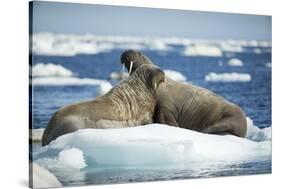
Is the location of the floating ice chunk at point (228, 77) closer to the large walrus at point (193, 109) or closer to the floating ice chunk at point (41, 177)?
the large walrus at point (193, 109)

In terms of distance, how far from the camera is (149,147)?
673 cm

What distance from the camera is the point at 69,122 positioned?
6.47 m

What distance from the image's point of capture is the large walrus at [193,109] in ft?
22.5

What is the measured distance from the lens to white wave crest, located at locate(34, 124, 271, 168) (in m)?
6.45

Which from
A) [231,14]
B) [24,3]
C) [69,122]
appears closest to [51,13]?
[24,3]

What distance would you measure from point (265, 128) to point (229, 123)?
0.49 metres

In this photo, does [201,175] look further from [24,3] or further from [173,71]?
[24,3]

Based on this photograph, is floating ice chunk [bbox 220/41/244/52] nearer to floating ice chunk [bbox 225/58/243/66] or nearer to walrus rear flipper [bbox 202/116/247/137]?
floating ice chunk [bbox 225/58/243/66]

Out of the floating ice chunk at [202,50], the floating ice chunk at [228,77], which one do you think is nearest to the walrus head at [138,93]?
the floating ice chunk at [202,50]

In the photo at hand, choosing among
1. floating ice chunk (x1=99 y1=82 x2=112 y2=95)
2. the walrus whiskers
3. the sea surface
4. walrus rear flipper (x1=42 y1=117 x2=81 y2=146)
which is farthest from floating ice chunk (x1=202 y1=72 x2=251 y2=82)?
walrus rear flipper (x1=42 y1=117 x2=81 y2=146)

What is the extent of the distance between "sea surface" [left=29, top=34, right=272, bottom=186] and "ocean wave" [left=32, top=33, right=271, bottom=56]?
0.11 ft

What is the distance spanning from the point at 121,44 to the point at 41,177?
1433 millimetres

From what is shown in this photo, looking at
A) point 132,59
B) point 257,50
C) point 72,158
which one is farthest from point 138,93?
point 257,50

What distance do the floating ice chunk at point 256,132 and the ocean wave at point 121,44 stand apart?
76 cm
